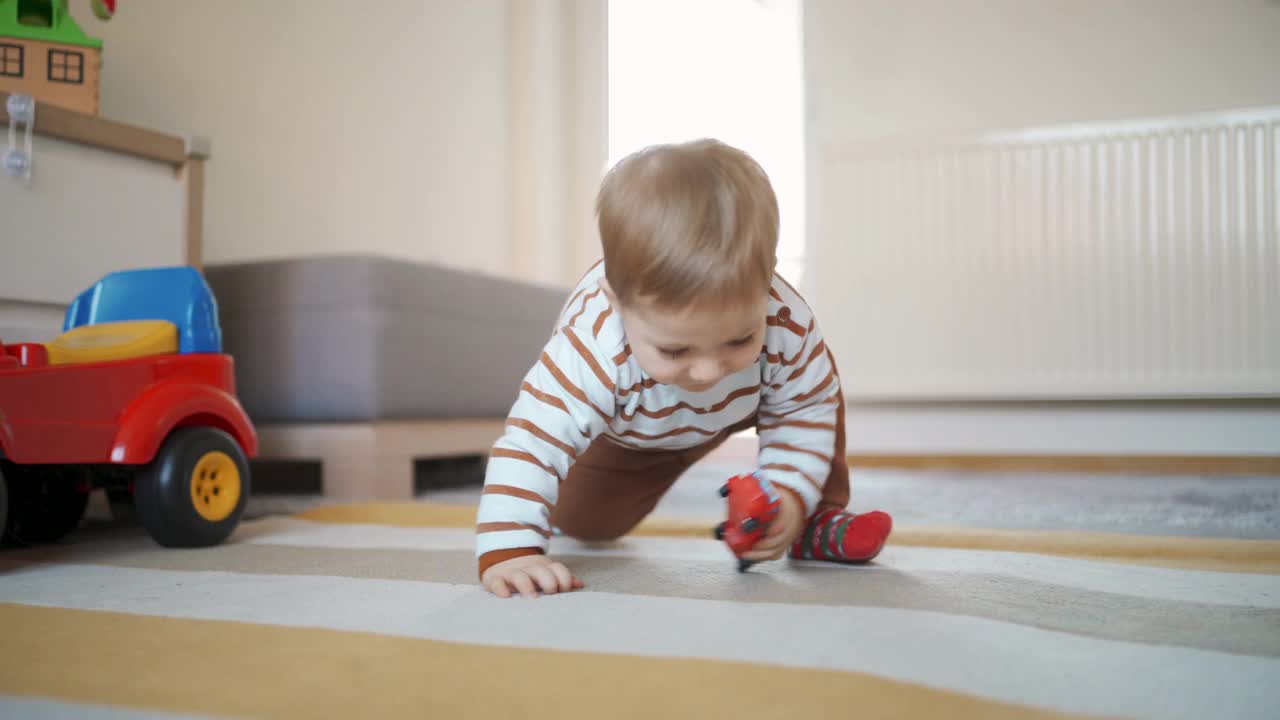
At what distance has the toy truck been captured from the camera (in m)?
0.81

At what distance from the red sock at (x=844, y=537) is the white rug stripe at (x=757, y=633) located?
0.20 metres

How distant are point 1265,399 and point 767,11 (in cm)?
159

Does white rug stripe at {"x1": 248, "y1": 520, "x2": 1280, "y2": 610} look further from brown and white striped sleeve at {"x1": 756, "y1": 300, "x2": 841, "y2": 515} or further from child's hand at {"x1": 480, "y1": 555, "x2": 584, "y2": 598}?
child's hand at {"x1": 480, "y1": 555, "x2": 584, "y2": 598}

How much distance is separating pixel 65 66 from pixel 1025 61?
2.02 metres

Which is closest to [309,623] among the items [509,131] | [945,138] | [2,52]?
[2,52]

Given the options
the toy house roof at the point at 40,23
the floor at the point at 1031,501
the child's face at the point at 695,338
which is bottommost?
the floor at the point at 1031,501

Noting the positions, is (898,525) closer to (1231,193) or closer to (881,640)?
(881,640)

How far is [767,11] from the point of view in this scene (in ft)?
8.55

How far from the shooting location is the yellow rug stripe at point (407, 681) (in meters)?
0.41

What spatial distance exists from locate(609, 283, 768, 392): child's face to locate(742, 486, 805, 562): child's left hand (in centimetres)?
14

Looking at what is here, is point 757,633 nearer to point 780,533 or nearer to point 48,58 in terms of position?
point 780,533

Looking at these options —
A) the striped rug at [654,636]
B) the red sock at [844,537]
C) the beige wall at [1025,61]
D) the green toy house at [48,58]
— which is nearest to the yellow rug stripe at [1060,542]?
the striped rug at [654,636]

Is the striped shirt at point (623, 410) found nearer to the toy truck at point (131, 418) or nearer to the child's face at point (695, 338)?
the child's face at point (695, 338)

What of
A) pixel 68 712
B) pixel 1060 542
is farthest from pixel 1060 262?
pixel 68 712
